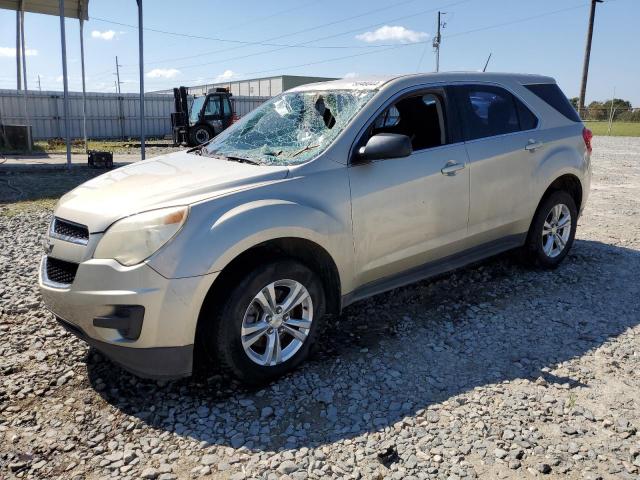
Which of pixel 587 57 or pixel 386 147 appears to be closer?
pixel 386 147

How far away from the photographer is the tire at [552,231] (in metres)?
4.86

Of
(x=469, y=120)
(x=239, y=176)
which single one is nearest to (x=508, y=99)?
(x=469, y=120)

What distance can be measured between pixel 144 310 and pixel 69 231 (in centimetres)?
77

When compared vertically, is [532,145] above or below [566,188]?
above

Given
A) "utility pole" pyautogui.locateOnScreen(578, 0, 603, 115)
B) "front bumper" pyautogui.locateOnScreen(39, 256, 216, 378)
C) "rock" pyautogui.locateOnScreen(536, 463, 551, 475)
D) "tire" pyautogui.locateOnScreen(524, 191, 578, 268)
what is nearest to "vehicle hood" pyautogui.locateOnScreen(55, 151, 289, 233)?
"front bumper" pyautogui.locateOnScreen(39, 256, 216, 378)

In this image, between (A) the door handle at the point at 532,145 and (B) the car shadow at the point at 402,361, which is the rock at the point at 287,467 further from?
(A) the door handle at the point at 532,145

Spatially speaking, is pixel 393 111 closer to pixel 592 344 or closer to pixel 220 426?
pixel 592 344

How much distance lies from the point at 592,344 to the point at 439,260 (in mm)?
1208

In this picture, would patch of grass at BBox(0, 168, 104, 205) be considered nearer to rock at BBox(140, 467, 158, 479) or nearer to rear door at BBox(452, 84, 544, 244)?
rear door at BBox(452, 84, 544, 244)

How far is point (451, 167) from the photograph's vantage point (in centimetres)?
392

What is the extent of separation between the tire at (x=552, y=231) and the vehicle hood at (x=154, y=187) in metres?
2.79

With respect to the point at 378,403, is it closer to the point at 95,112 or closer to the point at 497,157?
the point at 497,157

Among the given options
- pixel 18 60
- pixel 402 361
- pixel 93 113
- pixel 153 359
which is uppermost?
pixel 18 60

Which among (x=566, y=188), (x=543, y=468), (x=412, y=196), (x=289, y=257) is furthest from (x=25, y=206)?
(x=543, y=468)
